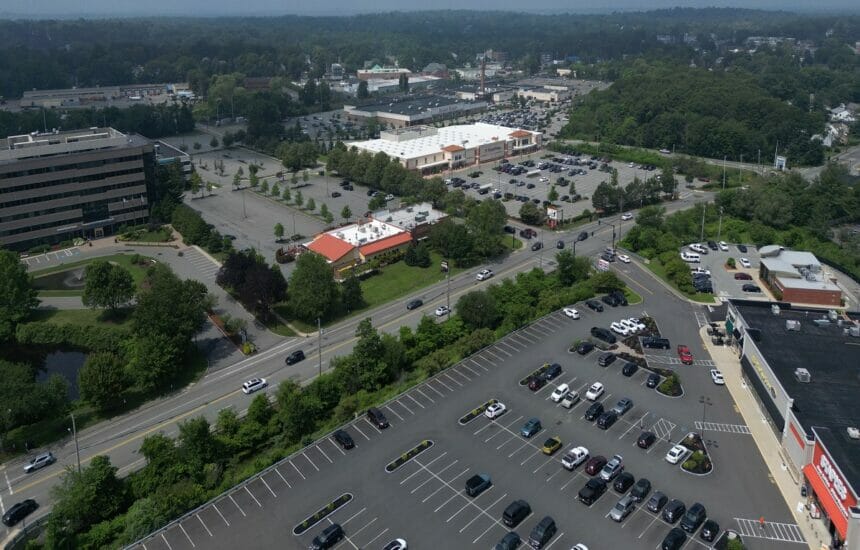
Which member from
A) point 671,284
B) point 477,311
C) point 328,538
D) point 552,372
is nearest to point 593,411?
point 552,372

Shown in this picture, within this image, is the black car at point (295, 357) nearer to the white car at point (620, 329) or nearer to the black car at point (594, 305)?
the black car at point (594, 305)

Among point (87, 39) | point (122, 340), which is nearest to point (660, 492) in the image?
point (122, 340)

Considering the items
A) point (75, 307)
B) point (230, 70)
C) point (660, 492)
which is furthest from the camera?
point (230, 70)

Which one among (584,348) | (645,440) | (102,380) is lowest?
(645,440)

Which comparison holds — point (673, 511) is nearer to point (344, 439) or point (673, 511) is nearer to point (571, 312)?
point (344, 439)

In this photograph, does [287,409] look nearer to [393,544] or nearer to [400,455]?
[400,455]

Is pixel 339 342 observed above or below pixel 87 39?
below

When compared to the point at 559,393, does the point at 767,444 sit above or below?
below
